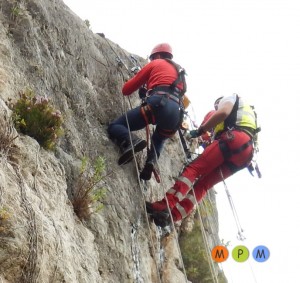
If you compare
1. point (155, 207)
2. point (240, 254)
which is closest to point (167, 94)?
point (155, 207)

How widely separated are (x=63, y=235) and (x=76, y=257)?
0.26m

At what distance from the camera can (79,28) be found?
815cm

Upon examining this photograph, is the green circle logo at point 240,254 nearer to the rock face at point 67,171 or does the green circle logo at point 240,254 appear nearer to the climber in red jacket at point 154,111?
the rock face at point 67,171

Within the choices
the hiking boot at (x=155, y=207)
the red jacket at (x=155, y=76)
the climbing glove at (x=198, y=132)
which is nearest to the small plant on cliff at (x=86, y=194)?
the hiking boot at (x=155, y=207)

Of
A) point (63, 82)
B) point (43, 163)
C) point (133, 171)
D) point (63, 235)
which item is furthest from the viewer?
point (133, 171)

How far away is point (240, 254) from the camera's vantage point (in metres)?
5.97

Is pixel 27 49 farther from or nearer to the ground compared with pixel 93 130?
farther from the ground

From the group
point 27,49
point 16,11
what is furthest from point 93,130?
point 16,11

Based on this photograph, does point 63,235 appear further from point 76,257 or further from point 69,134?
point 69,134

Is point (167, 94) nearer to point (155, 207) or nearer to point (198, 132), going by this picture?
point (198, 132)

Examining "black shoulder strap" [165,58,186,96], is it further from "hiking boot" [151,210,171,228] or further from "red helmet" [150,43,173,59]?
"hiking boot" [151,210,171,228]

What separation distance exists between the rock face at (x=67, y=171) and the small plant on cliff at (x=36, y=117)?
0.15m

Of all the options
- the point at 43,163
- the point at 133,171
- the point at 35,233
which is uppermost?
the point at 133,171

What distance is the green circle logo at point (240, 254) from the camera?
5.93m
